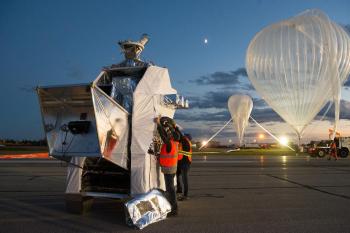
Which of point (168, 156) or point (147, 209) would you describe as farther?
point (168, 156)

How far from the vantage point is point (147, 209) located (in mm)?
7191

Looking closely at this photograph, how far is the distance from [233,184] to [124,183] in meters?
5.85

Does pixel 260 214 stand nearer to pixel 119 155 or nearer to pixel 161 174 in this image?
pixel 161 174

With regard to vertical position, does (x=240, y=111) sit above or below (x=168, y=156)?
above

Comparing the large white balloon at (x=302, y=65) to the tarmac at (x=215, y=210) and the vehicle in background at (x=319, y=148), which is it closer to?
the vehicle in background at (x=319, y=148)

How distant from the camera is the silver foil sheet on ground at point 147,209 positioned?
22.5ft

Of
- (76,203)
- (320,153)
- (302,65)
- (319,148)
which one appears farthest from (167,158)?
(319,148)

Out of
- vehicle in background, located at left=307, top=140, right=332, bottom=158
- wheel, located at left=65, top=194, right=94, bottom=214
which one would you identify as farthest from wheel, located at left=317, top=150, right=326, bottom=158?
wheel, located at left=65, top=194, right=94, bottom=214

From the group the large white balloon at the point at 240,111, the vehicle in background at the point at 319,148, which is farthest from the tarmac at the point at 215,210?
the large white balloon at the point at 240,111

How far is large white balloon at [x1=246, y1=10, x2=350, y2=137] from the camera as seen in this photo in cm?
3262

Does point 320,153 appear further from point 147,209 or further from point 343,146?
point 147,209

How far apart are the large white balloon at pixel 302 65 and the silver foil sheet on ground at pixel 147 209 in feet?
91.4

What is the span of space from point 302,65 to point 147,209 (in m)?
28.6

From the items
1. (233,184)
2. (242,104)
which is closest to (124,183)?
(233,184)
